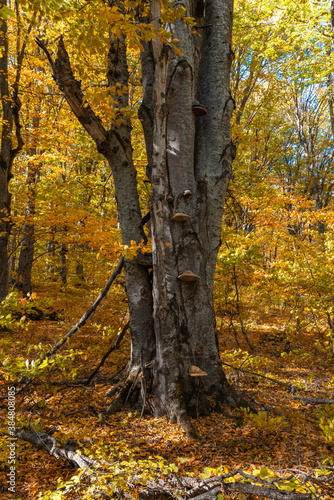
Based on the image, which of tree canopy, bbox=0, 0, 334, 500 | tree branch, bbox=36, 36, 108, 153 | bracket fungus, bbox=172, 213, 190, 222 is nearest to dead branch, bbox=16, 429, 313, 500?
tree canopy, bbox=0, 0, 334, 500

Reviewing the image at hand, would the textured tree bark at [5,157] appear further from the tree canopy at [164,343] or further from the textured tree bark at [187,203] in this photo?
the textured tree bark at [187,203]

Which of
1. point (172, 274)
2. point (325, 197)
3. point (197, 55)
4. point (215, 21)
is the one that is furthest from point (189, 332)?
point (325, 197)

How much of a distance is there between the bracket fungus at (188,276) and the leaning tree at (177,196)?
14mm

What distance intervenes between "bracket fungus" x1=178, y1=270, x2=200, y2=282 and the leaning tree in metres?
0.01

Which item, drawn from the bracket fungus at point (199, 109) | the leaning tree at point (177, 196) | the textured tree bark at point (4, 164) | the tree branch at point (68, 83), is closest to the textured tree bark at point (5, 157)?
the textured tree bark at point (4, 164)

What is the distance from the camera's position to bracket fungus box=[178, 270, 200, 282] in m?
2.87

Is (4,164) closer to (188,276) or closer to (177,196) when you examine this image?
(177,196)

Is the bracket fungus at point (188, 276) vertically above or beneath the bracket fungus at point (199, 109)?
beneath

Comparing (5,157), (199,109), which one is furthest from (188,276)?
(5,157)

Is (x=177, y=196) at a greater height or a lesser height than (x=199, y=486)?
greater

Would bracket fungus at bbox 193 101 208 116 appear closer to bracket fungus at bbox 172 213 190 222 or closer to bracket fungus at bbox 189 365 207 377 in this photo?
bracket fungus at bbox 172 213 190 222

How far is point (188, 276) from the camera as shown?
9.48ft

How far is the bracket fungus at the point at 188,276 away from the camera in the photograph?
2867 mm

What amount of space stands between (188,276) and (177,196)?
2.98 ft
